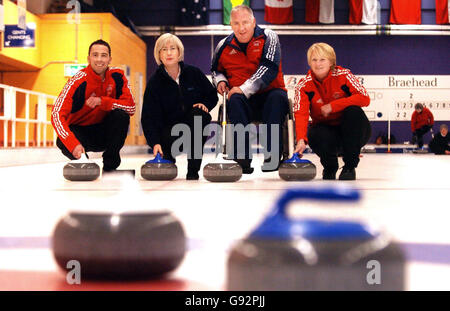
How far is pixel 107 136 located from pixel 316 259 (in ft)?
7.54

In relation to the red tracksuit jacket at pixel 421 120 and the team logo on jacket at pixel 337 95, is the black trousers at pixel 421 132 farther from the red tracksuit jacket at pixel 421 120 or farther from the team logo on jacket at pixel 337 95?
the team logo on jacket at pixel 337 95

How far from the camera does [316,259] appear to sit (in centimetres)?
45

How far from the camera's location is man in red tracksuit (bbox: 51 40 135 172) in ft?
8.18

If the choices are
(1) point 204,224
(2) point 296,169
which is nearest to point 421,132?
(2) point 296,169

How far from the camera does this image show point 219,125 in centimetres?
259

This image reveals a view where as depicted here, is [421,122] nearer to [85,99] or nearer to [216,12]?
[216,12]

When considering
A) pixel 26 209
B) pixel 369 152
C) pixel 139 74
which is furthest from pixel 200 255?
pixel 139 74

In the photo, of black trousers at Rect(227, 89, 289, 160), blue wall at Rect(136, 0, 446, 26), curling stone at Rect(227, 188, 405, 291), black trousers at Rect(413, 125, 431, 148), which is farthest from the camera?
blue wall at Rect(136, 0, 446, 26)

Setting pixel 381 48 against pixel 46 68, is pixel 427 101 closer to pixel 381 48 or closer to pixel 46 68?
pixel 381 48

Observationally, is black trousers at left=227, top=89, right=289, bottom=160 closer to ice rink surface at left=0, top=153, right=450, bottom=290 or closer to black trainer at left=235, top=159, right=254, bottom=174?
black trainer at left=235, top=159, right=254, bottom=174

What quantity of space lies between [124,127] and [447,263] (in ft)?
6.90

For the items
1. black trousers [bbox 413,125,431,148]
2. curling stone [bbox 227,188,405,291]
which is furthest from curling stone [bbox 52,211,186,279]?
black trousers [bbox 413,125,431,148]

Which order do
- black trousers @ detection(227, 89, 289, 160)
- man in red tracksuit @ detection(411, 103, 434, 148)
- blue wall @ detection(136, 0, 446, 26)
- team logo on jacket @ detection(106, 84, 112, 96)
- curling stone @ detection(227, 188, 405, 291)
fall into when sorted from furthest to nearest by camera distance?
blue wall @ detection(136, 0, 446, 26), man in red tracksuit @ detection(411, 103, 434, 148), team logo on jacket @ detection(106, 84, 112, 96), black trousers @ detection(227, 89, 289, 160), curling stone @ detection(227, 188, 405, 291)

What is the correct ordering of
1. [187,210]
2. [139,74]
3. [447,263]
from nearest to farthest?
[447,263]
[187,210]
[139,74]
